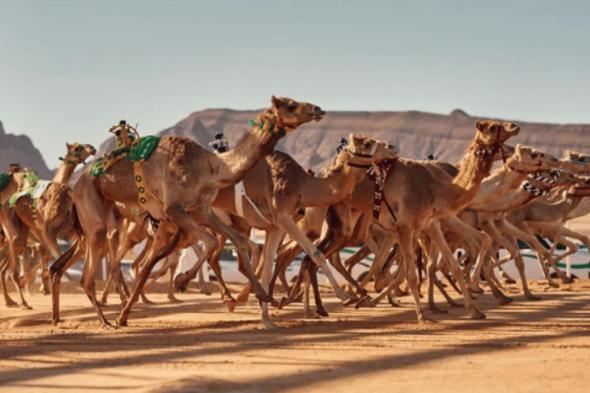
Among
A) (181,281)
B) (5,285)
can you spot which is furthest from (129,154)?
(5,285)

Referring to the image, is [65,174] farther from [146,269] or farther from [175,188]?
[175,188]

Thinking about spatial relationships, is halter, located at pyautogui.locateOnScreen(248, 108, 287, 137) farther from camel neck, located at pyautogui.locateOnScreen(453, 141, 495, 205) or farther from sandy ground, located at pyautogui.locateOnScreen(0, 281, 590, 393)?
camel neck, located at pyautogui.locateOnScreen(453, 141, 495, 205)

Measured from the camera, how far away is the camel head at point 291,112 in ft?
41.3

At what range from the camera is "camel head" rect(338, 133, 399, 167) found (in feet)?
44.7

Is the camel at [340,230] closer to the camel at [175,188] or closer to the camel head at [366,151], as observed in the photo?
the camel head at [366,151]

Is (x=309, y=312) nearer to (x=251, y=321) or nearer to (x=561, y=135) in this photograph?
(x=251, y=321)

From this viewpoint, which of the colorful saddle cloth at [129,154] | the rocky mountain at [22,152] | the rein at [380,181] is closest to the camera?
the colorful saddle cloth at [129,154]

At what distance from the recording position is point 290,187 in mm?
13781

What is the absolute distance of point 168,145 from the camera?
13.4 m

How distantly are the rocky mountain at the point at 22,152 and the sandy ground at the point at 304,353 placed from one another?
154000 mm

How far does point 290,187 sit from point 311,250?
1.01 m

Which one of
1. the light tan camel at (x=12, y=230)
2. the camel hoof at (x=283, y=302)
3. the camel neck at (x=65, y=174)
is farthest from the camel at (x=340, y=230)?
the light tan camel at (x=12, y=230)

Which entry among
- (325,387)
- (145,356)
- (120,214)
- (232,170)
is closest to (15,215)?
(120,214)

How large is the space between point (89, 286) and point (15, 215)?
19.7ft
